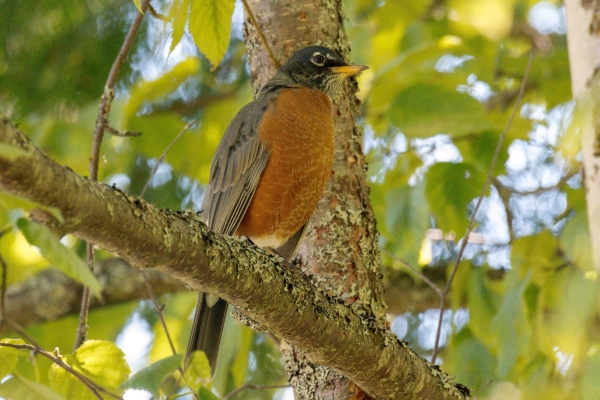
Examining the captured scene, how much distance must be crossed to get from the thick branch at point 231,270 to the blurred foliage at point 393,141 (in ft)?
0.97

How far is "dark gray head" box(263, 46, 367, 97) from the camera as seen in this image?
3633mm

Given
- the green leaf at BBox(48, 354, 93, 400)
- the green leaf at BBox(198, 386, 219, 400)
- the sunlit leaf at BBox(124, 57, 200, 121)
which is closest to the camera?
the green leaf at BBox(198, 386, 219, 400)

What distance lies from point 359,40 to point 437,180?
A: 51.6 inches

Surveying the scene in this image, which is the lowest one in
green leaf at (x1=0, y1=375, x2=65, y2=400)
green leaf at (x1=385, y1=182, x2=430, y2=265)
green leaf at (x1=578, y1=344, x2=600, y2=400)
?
green leaf at (x1=578, y1=344, x2=600, y2=400)

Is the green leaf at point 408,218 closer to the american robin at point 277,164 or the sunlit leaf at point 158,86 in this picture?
the american robin at point 277,164

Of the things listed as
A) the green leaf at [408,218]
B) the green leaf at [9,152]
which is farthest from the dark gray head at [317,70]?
the green leaf at [9,152]

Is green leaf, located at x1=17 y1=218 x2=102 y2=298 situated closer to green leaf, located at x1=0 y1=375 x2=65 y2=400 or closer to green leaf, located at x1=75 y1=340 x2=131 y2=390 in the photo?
green leaf, located at x1=0 y1=375 x2=65 y2=400

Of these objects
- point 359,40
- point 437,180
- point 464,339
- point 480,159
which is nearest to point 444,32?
point 359,40

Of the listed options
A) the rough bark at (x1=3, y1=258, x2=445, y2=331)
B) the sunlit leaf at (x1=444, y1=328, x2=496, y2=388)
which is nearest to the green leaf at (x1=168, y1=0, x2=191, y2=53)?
the sunlit leaf at (x1=444, y1=328, x2=496, y2=388)

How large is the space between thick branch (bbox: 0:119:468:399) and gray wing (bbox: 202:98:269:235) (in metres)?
1.19

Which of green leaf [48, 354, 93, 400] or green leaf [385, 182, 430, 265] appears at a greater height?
green leaf [385, 182, 430, 265]

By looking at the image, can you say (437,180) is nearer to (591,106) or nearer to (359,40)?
(359,40)

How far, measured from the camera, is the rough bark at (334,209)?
2943 millimetres

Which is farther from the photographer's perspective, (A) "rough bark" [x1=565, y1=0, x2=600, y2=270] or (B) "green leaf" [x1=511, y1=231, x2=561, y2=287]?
(B) "green leaf" [x1=511, y1=231, x2=561, y2=287]
